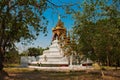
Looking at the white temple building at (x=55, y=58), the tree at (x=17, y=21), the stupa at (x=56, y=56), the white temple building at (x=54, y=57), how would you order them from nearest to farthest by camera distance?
the tree at (x=17, y=21), the white temple building at (x=55, y=58), the stupa at (x=56, y=56), the white temple building at (x=54, y=57)

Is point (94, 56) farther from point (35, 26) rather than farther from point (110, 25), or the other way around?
point (35, 26)

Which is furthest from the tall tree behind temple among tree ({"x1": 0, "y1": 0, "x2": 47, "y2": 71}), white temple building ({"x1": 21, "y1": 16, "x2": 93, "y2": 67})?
white temple building ({"x1": 21, "y1": 16, "x2": 93, "y2": 67})

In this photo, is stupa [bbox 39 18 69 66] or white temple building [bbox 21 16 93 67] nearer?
white temple building [bbox 21 16 93 67]

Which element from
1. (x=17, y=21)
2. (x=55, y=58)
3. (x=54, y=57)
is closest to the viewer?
(x=17, y=21)

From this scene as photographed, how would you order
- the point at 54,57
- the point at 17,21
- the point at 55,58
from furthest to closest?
1. the point at 54,57
2. the point at 55,58
3. the point at 17,21

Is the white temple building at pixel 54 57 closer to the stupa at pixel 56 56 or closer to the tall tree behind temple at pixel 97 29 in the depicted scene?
the stupa at pixel 56 56

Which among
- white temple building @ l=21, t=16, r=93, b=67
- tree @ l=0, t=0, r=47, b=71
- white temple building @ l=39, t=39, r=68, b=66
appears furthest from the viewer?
white temple building @ l=39, t=39, r=68, b=66

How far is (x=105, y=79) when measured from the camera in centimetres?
1850

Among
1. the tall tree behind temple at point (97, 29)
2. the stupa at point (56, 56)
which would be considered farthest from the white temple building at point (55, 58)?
the tall tree behind temple at point (97, 29)

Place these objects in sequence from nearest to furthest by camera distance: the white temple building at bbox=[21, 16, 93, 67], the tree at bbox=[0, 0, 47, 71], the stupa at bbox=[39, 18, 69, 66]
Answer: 1. the tree at bbox=[0, 0, 47, 71]
2. the white temple building at bbox=[21, 16, 93, 67]
3. the stupa at bbox=[39, 18, 69, 66]

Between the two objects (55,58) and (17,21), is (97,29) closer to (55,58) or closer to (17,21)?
(17,21)

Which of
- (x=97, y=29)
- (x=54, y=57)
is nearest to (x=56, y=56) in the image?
(x=54, y=57)

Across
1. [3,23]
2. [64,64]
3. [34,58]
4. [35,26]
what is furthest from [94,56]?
[34,58]

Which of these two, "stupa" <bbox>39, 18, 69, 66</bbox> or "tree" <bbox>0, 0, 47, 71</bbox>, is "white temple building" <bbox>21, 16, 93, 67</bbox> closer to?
"stupa" <bbox>39, 18, 69, 66</bbox>
